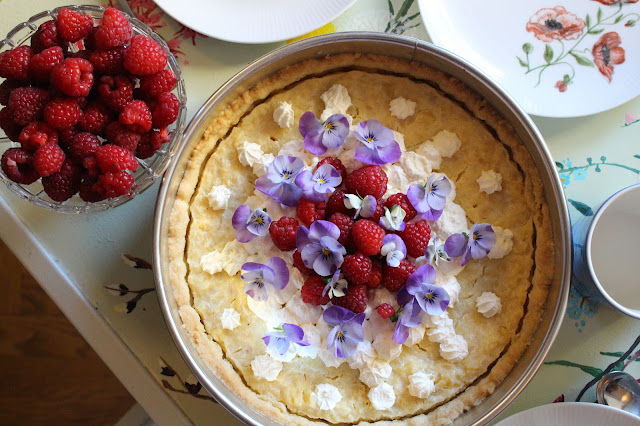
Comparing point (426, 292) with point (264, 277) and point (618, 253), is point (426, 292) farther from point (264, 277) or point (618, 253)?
point (618, 253)

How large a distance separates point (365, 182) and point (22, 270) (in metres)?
1.46

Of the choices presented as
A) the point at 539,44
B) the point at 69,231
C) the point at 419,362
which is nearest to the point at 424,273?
the point at 419,362

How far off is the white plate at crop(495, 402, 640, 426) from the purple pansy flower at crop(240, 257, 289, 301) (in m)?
0.53

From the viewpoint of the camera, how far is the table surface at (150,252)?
1.26 meters

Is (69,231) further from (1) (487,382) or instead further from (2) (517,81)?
(2) (517,81)

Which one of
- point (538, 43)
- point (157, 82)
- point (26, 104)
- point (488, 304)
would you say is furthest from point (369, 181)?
point (26, 104)

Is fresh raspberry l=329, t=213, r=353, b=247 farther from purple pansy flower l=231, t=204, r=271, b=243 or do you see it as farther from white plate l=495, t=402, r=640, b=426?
white plate l=495, t=402, r=640, b=426

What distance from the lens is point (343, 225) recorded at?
1.16 metres

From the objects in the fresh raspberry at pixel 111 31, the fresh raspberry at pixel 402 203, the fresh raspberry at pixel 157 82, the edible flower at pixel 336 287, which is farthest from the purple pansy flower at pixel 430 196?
the fresh raspberry at pixel 111 31

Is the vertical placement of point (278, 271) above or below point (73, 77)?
below

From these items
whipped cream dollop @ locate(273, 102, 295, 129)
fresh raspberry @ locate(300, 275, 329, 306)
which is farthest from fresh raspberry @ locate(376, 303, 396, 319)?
whipped cream dollop @ locate(273, 102, 295, 129)

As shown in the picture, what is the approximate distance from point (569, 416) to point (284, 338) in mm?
596

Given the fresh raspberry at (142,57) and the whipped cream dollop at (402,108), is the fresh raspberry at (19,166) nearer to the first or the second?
the fresh raspberry at (142,57)

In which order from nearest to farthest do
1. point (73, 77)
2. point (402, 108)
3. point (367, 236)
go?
point (73, 77) < point (367, 236) < point (402, 108)
